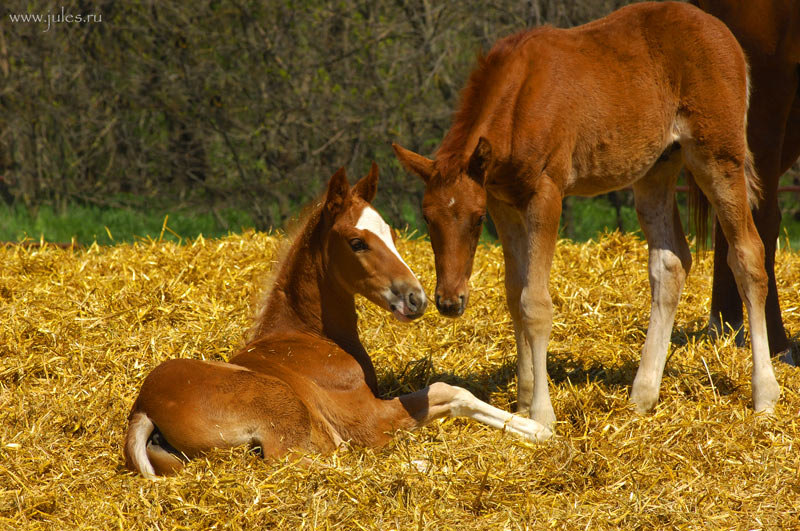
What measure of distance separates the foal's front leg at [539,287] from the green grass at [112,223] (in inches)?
230

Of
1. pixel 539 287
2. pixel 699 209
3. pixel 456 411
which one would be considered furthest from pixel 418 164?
pixel 699 209

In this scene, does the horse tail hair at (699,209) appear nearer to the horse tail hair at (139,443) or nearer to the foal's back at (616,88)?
the foal's back at (616,88)

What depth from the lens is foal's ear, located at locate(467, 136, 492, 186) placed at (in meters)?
3.47

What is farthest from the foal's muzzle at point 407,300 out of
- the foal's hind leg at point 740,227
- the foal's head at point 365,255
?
the foal's hind leg at point 740,227

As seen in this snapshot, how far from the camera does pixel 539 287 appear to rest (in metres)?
3.80

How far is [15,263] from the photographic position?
6008 millimetres

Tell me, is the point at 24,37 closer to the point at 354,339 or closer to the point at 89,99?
the point at 89,99

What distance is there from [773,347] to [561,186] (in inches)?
68.5

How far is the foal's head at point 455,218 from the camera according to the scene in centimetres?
351

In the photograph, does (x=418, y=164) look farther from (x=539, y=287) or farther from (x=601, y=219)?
(x=601, y=219)

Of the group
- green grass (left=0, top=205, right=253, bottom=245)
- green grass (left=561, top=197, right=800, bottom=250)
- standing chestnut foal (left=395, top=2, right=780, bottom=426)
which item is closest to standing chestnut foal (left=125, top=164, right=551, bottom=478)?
standing chestnut foal (left=395, top=2, right=780, bottom=426)

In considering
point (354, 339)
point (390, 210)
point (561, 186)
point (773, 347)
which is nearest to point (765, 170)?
point (773, 347)

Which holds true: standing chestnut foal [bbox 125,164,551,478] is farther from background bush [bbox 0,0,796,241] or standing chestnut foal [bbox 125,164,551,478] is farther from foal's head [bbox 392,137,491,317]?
background bush [bbox 0,0,796,241]

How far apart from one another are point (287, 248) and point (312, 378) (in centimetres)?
65
